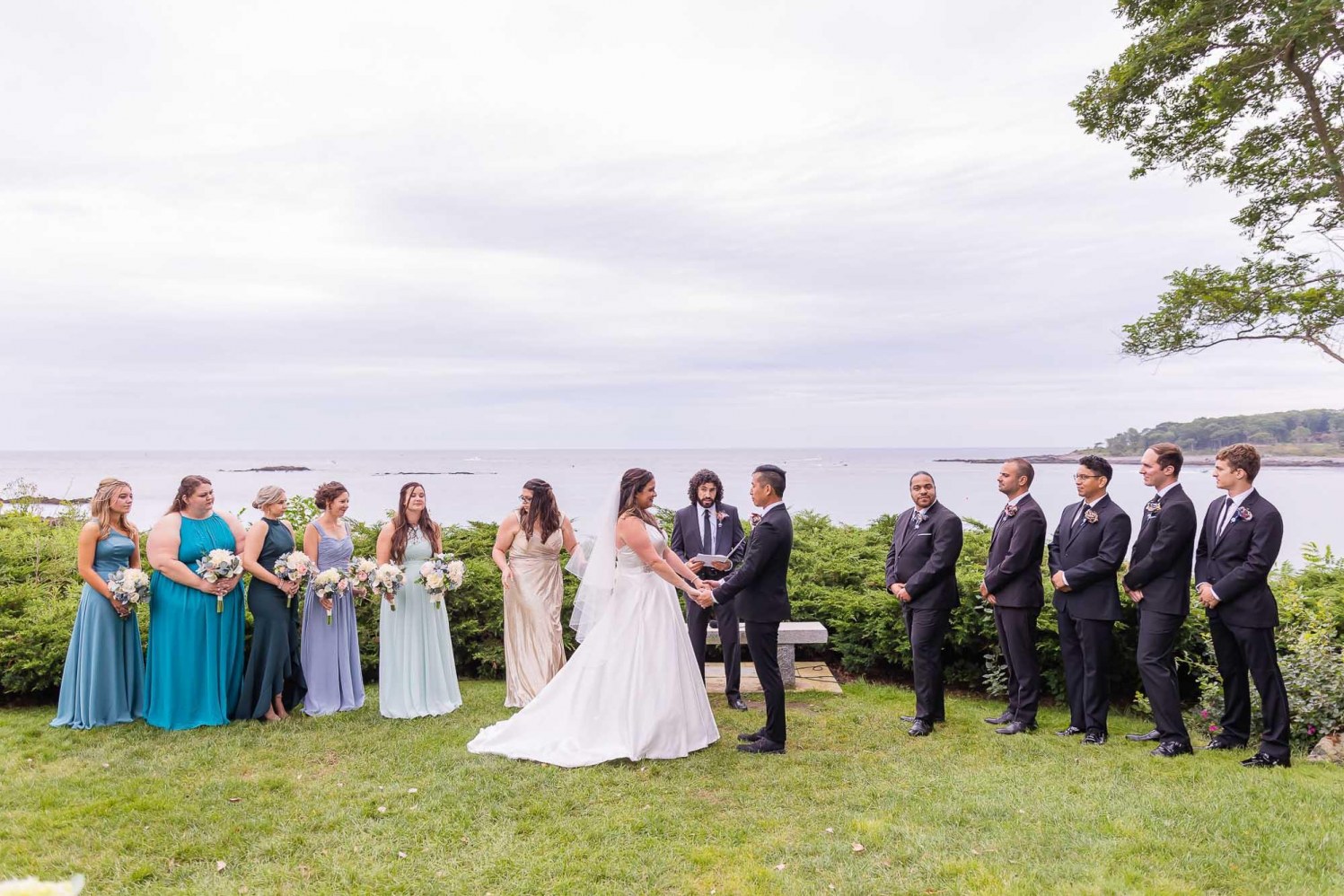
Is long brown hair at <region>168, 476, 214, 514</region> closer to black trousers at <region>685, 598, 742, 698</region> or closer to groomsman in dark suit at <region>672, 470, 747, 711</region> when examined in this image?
groomsman in dark suit at <region>672, 470, 747, 711</region>

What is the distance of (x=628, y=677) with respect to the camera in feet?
20.9

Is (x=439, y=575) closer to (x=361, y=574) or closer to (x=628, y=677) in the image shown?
(x=361, y=574)

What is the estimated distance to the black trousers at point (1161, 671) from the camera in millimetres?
6051

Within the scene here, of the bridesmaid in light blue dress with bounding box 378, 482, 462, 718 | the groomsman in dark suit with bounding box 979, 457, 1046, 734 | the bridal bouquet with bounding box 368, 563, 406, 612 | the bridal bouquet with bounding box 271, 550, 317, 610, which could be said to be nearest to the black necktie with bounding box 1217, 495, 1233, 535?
the groomsman in dark suit with bounding box 979, 457, 1046, 734

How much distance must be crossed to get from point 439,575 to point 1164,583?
591cm

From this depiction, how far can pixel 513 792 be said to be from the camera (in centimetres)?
547

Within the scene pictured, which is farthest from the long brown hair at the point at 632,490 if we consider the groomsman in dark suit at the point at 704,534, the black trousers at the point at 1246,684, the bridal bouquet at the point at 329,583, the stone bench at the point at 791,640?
the black trousers at the point at 1246,684

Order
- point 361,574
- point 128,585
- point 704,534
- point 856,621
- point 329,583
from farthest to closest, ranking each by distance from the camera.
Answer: point 856,621
point 704,534
point 361,574
point 329,583
point 128,585

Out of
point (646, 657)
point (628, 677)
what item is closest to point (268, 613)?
point (628, 677)

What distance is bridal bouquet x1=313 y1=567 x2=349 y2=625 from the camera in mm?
7277

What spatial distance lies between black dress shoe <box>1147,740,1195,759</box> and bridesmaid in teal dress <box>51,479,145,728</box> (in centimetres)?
821

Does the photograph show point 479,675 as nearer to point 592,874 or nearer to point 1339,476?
point 592,874

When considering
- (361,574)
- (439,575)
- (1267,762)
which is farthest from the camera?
(439,575)

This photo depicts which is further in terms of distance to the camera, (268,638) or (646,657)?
(268,638)
